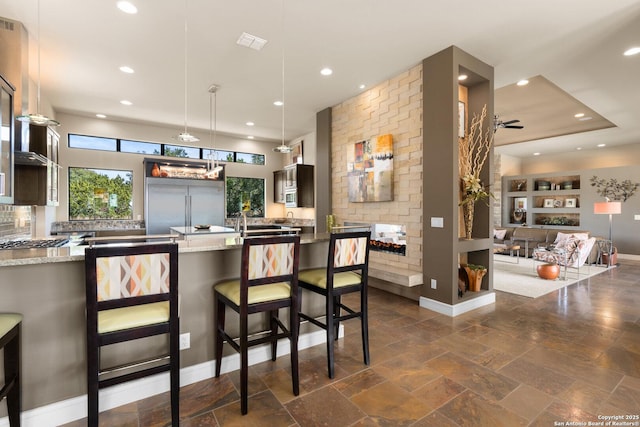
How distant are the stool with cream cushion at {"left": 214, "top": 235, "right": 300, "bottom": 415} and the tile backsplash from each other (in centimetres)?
339

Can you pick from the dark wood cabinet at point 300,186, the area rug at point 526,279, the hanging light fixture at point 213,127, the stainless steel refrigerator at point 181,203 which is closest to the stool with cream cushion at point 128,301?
the hanging light fixture at point 213,127

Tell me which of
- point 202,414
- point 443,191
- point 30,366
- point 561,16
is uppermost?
point 561,16

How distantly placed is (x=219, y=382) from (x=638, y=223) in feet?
34.7

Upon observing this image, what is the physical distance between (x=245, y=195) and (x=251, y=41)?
5258 mm

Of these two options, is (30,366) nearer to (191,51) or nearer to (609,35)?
(191,51)

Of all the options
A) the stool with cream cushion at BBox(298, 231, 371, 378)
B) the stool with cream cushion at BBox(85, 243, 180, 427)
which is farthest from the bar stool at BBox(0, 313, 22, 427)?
the stool with cream cushion at BBox(298, 231, 371, 378)

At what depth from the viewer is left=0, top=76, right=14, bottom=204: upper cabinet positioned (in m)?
2.46

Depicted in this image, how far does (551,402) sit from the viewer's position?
6.53 ft

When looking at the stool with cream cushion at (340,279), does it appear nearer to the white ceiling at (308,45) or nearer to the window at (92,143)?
the white ceiling at (308,45)

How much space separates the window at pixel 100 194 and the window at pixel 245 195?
2269 mm

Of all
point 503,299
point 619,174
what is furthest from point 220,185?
point 619,174

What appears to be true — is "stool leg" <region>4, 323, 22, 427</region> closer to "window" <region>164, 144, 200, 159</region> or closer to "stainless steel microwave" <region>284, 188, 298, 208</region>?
"stainless steel microwave" <region>284, 188, 298, 208</region>

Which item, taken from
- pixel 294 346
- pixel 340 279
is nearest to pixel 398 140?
pixel 340 279

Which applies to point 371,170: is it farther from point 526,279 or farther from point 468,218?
point 526,279
